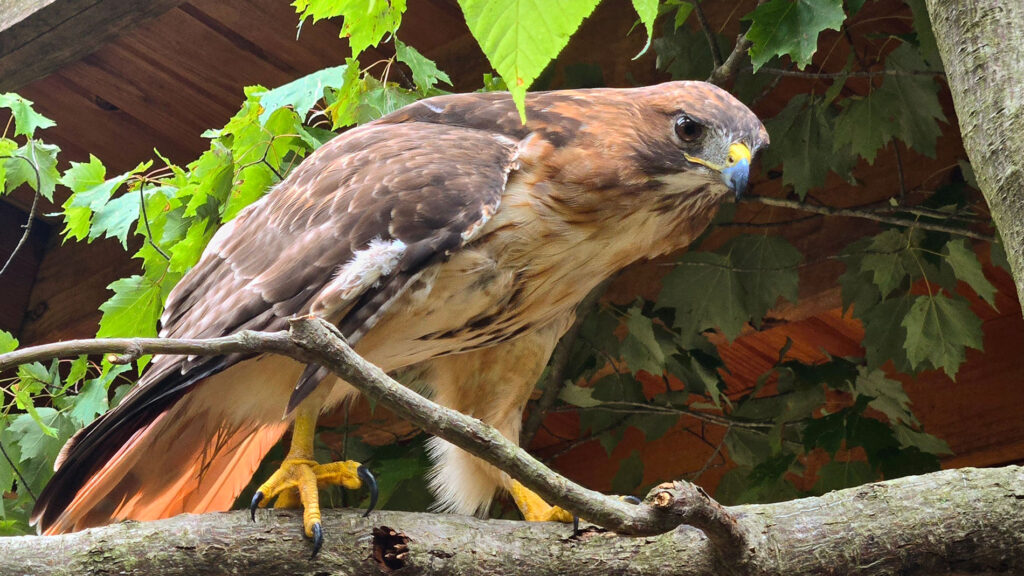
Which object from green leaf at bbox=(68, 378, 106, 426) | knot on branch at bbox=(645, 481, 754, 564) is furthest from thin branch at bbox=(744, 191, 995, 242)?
green leaf at bbox=(68, 378, 106, 426)

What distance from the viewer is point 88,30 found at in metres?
2.74

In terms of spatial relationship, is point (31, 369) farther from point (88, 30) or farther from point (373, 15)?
point (373, 15)

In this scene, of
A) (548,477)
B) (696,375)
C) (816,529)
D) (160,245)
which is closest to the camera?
(548,477)

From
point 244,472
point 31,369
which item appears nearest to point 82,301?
point 31,369

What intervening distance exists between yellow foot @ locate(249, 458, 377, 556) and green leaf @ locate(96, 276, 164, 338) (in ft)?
2.49

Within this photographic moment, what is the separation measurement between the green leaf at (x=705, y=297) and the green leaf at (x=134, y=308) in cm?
116

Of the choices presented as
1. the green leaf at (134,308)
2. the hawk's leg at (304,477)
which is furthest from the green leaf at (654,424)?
the green leaf at (134,308)

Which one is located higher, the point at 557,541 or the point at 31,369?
the point at 557,541

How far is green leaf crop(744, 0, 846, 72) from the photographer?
83.0 inches

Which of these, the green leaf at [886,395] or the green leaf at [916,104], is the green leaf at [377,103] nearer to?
the green leaf at [916,104]

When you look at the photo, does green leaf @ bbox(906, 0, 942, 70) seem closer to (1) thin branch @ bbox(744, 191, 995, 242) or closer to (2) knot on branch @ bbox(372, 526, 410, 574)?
(1) thin branch @ bbox(744, 191, 995, 242)

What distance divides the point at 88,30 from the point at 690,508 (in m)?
2.10

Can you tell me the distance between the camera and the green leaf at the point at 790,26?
2109mm

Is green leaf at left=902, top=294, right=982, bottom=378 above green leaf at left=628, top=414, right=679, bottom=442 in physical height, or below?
above
